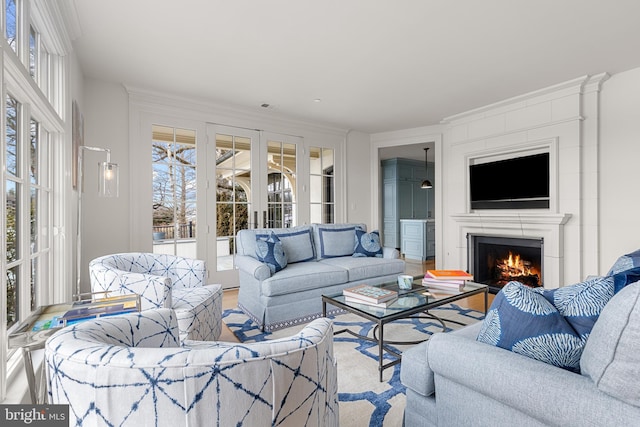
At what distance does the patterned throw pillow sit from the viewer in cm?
297

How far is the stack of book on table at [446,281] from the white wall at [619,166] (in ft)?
6.64

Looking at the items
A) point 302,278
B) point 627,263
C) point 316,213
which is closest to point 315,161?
point 316,213

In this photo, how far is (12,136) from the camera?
5.00 ft

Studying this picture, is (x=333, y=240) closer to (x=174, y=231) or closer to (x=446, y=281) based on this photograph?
(x=446, y=281)

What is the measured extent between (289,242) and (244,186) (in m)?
1.50

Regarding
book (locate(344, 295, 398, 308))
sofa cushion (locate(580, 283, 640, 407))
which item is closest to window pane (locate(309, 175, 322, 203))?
book (locate(344, 295, 398, 308))

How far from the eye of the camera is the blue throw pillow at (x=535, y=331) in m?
0.97

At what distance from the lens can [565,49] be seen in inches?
111

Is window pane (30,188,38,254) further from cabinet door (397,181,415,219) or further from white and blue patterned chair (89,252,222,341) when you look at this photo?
cabinet door (397,181,415,219)

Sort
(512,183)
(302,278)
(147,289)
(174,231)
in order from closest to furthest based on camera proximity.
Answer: (147,289), (302,278), (174,231), (512,183)

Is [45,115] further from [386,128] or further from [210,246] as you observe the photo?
[386,128]

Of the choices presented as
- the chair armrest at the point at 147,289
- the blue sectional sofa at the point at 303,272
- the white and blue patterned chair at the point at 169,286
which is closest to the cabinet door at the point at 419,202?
the blue sectional sofa at the point at 303,272

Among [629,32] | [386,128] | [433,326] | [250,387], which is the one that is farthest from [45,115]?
[386,128]

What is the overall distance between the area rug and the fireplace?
4.46 feet
